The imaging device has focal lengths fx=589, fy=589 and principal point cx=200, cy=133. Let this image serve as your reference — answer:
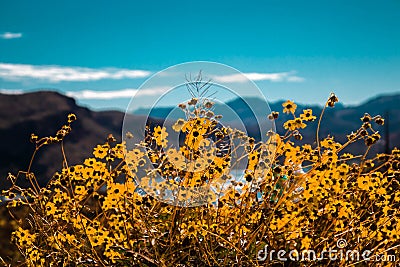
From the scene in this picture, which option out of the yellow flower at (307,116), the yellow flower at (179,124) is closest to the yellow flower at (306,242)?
the yellow flower at (307,116)

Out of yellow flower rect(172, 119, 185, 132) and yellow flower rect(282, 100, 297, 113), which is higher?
yellow flower rect(282, 100, 297, 113)

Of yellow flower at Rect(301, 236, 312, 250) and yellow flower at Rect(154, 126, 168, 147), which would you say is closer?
yellow flower at Rect(301, 236, 312, 250)

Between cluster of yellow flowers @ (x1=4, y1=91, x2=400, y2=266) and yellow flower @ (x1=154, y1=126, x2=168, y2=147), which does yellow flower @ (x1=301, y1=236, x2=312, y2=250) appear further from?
yellow flower @ (x1=154, y1=126, x2=168, y2=147)

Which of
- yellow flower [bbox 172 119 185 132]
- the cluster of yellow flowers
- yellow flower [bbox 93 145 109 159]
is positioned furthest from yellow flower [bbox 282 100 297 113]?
yellow flower [bbox 93 145 109 159]

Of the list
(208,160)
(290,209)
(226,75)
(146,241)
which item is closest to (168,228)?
(146,241)

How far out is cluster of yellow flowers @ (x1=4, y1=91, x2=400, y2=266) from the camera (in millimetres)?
3176

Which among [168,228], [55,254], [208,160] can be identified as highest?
[208,160]

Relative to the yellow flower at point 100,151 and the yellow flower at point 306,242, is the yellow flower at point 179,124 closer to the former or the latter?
the yellow flower at point 100,151

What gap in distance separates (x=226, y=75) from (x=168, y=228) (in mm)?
923

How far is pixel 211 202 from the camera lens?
10.7ft

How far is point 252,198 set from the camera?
3275 millimetres

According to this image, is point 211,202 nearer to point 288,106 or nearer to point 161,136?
point 161,136

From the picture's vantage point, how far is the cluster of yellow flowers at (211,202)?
318 cm

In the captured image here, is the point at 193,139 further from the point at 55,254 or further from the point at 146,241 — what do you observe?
the point at 55,254
